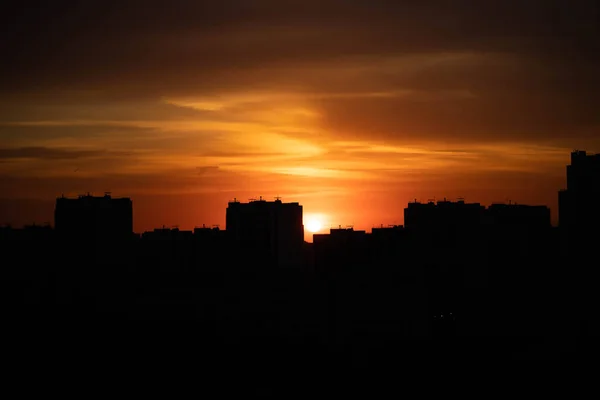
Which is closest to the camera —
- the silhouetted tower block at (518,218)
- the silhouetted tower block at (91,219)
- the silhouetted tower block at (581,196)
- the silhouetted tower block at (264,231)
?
the silhouetted tower block at (91,219)

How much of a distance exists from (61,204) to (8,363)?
97.6 ft

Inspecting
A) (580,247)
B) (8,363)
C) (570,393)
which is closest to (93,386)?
(8,363)

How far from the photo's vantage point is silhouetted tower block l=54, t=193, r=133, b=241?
91.8 metres

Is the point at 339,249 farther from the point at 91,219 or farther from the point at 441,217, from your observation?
the point at 91,219

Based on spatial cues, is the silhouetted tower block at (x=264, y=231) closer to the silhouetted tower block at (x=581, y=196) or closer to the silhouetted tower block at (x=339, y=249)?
the silhouetted tower block at (x=339, y=249)

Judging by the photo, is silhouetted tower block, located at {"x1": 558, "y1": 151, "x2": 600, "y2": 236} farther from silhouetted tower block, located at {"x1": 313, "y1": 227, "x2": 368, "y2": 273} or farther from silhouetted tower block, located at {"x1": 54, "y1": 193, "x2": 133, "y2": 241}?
silhouetted tower block, located at {"x1": 54, "y1": 193, "x2": 133, "y2": 241}

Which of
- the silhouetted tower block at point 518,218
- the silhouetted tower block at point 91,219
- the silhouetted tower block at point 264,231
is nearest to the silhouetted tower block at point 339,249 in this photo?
the silhouetted tower block at point 264,231

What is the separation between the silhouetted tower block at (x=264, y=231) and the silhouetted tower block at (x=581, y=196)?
28994mm

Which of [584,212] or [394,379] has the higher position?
[584,212]

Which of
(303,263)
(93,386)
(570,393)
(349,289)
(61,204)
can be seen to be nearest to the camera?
(93,386)

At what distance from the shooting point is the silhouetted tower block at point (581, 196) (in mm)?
94938

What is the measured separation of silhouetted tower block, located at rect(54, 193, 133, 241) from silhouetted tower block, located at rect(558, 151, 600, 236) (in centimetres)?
4562

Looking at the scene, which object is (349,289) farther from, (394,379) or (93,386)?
(93,386)

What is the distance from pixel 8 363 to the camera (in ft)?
215
